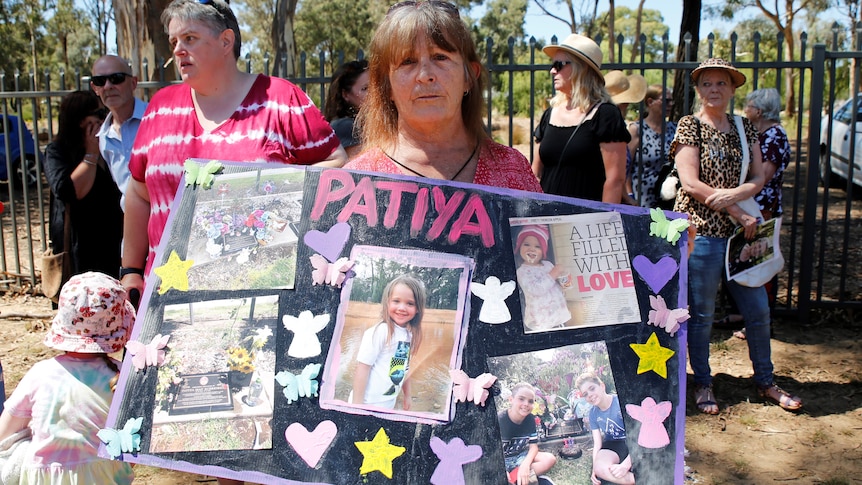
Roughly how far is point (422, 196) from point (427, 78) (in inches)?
13.2

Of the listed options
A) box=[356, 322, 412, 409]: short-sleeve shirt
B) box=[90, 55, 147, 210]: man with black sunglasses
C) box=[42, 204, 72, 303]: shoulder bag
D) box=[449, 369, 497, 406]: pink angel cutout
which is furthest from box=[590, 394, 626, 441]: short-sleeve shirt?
box=[42, 204, 72, 303]: shoulder bag

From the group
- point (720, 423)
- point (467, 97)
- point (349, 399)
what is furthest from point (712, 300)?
point (349, 399)

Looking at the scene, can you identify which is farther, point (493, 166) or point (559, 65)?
point (559, 65)

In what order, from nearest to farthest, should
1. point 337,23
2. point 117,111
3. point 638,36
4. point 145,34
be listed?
point 117,111 < point 145,34 < point 638,36 < point 337,23

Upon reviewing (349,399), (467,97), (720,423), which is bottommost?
(720,423)

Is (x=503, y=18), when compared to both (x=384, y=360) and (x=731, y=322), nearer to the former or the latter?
(x=731, y=322)

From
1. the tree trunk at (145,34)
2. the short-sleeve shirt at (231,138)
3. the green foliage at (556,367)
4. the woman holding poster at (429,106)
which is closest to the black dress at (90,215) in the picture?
the tree trunk at (145,34)

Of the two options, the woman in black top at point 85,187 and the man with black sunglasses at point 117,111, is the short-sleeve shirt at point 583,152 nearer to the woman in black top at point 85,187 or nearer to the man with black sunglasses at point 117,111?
the man with black sunglasses at point 117,111

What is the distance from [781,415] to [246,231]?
3637 mm

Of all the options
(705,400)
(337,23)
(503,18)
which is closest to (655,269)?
(705,400)

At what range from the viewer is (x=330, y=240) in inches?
77.9

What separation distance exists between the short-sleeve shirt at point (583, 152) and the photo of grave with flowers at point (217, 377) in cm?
251

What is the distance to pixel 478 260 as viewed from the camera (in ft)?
6.37

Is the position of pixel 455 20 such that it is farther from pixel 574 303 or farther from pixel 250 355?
pixel 250 355
